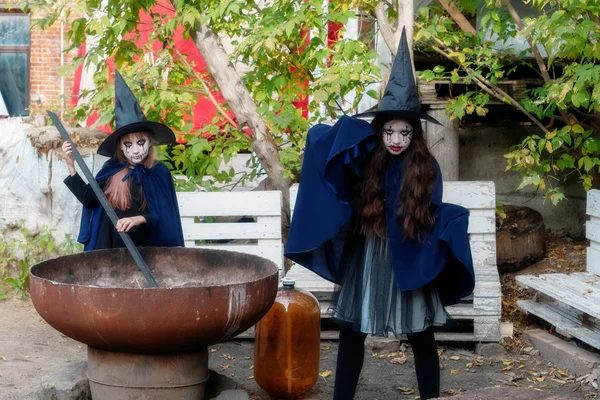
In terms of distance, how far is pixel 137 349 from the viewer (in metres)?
3.62

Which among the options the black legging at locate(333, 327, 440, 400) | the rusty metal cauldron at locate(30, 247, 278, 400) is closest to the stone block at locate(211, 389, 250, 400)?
the rusty metal cauldron at locate(30, 247, 278, 400)

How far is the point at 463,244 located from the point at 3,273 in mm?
4579

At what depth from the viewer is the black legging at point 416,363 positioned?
3986 millimetres

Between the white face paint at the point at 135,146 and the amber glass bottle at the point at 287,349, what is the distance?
3.52ft

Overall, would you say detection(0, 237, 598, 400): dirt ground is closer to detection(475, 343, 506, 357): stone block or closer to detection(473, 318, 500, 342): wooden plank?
detection(475, 343, 506, 357): stone block

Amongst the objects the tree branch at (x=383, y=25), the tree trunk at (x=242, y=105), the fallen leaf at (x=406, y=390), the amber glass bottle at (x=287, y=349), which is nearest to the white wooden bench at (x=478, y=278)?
the tree trunk at (x=242, y=105)

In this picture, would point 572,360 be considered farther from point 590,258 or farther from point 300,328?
point 300,328

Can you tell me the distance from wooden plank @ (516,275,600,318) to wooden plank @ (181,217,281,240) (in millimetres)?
1725

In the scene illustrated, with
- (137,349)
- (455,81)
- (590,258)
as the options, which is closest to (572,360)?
(590,258)

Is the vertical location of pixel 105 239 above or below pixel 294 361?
above

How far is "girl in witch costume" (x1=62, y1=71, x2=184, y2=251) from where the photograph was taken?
14.7 feet

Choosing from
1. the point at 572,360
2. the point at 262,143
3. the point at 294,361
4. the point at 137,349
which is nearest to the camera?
the point at 137,349

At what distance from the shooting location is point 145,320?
11.4 ft

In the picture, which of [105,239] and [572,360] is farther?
[572,360]
